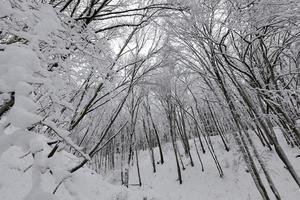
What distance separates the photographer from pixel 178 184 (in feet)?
45.7

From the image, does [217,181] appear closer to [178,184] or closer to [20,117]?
[178,184]

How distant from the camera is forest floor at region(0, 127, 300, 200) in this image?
5051mm

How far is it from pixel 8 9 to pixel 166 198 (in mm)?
12632

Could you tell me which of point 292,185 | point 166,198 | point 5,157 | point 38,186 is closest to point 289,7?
point 38,186

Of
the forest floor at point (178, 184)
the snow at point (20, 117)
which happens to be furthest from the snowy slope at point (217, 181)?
the snow at point (20, 117)

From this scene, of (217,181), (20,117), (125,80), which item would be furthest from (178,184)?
(20,117)

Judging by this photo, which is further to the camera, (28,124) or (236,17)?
(236,17)

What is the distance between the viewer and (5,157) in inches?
198

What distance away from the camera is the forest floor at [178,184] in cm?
505

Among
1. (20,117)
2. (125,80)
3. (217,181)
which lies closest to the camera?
(20,117)

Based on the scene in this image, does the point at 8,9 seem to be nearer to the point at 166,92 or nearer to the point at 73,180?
the point at 73,180

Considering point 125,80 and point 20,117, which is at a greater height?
point 125,80

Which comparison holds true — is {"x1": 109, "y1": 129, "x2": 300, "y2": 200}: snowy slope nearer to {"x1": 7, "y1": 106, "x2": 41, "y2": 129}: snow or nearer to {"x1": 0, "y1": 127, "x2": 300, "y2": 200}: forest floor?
{"x1": 0, "y1": 127, "x2": 300, "y2": 200}: forest floor

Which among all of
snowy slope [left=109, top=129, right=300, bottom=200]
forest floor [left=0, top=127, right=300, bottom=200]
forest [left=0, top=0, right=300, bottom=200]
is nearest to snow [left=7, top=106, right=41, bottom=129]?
forest [left=0, top=0, right=300, bottom=200]
